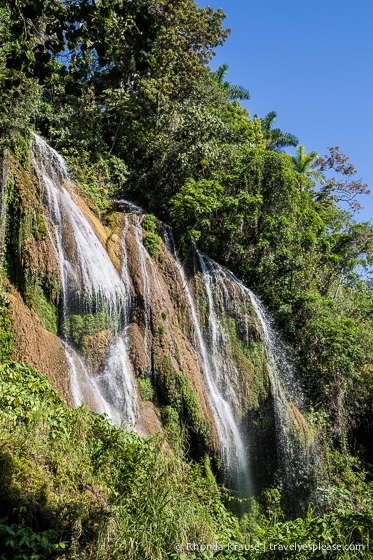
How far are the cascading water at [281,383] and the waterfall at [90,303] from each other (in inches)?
131

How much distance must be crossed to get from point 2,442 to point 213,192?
12634mm

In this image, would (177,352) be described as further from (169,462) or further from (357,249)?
(357,249)

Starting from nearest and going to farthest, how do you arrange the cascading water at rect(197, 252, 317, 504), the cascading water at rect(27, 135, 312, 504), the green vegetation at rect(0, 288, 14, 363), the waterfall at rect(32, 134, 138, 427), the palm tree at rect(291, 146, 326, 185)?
the green vegetation at rect(0, 288, 14, 363) → the waterfall at rect(32, 134, 138, 427) → the cascading water at rect(27, 135, 312, 504) → the cascading water at rect(197, 252, 317, 504) → the palm tree at rect(291, 146, 326, 185)

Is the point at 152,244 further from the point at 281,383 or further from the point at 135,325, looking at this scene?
the point at 281,383

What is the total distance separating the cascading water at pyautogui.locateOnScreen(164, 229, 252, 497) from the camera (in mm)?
12312

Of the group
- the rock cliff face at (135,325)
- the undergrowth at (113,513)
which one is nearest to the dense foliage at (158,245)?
the undergrowth at (113,513)

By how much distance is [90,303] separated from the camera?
11.5m

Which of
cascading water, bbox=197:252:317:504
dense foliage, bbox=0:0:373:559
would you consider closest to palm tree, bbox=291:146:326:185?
dense foliage, bbox=0:0:373:559

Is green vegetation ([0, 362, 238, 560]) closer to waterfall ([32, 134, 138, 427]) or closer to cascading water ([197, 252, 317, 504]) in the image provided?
waterfall ([32, 134, 138, 427])

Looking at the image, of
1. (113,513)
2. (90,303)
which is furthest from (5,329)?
(113,513)

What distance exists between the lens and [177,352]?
12453 mm

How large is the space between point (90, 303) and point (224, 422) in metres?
4.50

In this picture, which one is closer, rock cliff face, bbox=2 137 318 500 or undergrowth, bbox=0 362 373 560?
undergrowth, bbox=0 362 373 560

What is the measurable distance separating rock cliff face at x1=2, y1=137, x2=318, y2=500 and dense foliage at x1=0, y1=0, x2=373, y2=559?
2.56ft
